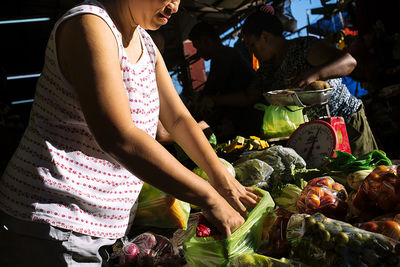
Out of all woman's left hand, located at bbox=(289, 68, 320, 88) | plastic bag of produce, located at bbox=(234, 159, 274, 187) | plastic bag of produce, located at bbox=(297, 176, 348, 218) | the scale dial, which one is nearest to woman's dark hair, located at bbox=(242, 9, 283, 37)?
woman's left hand, located at bbox=(289, 68, 320, 88)

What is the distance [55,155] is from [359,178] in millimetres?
Answer: 1360

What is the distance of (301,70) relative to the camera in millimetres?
2916

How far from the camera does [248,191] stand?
4.59 ft

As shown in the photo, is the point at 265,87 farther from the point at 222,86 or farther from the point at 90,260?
the point at 90,260

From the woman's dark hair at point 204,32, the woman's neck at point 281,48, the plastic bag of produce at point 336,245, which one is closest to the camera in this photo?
the plastic bag of produce at point 336,245

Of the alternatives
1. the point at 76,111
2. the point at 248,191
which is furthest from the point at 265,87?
the point at 76,111

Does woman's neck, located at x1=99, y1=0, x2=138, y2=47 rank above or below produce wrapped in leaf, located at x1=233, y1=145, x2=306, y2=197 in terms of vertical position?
above

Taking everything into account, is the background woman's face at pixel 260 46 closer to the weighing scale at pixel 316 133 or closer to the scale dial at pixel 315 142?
the weighing scale at pixel 316 133

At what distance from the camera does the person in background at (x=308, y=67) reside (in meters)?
2.64

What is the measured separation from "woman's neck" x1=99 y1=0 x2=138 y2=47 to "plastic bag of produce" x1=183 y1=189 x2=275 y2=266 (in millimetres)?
707

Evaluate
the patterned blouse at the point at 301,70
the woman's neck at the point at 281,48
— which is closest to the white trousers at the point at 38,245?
the patterned blouse at the point at 301,70

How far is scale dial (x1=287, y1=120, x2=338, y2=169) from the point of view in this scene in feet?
7.37

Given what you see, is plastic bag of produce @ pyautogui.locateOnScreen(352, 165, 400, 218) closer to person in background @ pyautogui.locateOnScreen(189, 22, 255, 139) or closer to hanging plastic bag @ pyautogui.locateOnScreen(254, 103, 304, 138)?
hanging plastic bag @ pyautogui.locateOnScreen(254, 103, 304, 138)

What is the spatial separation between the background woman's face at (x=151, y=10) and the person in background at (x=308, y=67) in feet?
5.41
